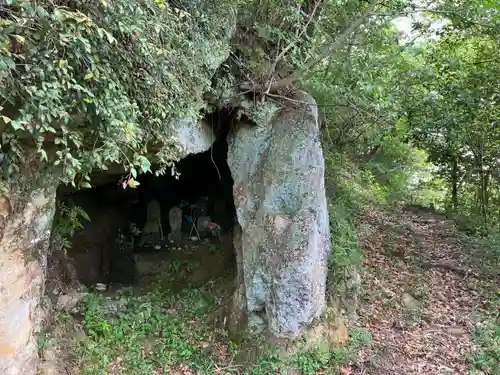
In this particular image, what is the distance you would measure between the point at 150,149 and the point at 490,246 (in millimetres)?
7143

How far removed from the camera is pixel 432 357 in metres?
5.76

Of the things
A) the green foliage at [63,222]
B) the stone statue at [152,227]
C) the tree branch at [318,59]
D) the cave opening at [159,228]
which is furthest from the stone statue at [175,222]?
the tree branch at [318,59]

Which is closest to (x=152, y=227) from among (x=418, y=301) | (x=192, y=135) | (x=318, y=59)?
(x=192, y=135)

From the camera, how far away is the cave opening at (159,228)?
7371 millimetres

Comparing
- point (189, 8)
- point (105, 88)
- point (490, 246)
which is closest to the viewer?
point (105, 88)

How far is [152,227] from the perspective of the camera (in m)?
8.91

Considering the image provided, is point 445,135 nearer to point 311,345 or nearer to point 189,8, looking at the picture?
point 311,345

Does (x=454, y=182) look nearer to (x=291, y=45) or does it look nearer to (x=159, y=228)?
(x=291, y=45)

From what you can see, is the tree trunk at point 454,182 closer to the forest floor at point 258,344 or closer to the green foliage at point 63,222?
the forest floor at point 258,344

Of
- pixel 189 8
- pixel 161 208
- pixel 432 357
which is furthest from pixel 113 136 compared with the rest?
pixel 161 208

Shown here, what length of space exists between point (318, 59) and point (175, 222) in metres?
4.96

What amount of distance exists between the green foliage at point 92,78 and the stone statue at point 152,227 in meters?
Result: 4.41

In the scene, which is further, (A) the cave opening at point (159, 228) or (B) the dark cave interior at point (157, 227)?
(B) the dark cave interior at point (157, 227)

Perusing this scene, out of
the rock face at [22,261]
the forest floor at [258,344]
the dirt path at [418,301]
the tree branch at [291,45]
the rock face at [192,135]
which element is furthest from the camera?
the dirt path at [418,301]
